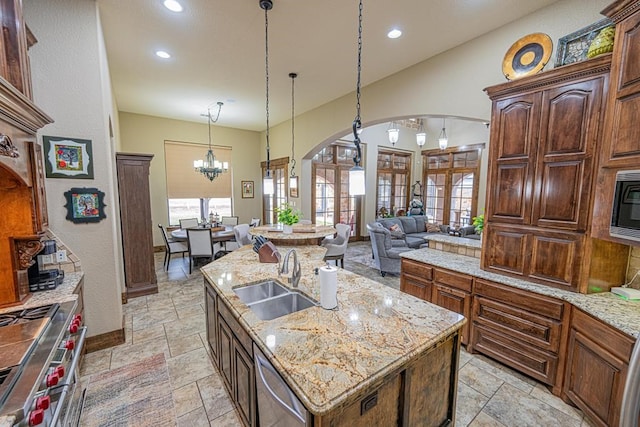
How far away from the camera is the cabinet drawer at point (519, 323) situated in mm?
2148

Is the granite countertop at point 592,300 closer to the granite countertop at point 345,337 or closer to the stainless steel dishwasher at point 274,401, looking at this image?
the granite countertop at point 345,337

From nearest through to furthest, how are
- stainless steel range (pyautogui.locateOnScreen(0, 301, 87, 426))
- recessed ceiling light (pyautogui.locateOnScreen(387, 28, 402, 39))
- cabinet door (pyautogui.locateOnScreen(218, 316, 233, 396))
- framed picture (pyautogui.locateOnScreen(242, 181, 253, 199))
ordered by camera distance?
stainless steel range (pyautogui.locateOnScreen(0, 301, 87, 426)) → cabinet door (pyautogui.locateOnScreen(218, 316, 233, 396)) → recessed ceiling light (pyautogui.locateOnScreen(387, 28, 402, 39)) → framed picture (pyautogui.locateOnScreen(242, 181, 253, 199))

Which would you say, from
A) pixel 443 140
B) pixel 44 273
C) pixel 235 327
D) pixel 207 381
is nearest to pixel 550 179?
pixel 235 327

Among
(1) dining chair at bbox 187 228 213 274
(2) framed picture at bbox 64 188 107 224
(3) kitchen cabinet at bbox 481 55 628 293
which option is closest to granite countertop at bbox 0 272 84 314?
(2) framed picture at bbox 64 188 107 224

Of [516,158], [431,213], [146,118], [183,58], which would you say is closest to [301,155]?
[183,58]

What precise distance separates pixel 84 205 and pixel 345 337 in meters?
2.81

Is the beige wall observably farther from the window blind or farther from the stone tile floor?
the stone tile floor

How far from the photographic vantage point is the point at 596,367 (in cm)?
182

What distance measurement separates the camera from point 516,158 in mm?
2389

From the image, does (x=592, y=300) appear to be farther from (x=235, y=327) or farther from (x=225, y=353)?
(x=225, y=353)

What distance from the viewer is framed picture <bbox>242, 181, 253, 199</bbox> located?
8.07 metres

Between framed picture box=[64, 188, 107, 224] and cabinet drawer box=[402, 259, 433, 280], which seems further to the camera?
cabinet drawer box=[402, 259, 433, 280]

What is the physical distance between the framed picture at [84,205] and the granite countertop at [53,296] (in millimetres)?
648

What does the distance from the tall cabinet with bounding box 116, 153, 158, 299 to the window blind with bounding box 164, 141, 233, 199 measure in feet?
9.34
